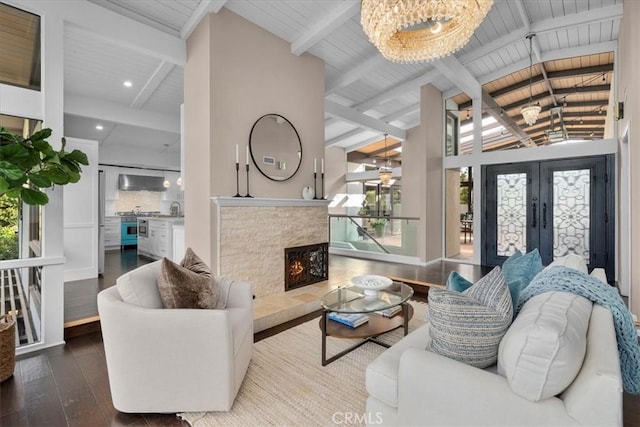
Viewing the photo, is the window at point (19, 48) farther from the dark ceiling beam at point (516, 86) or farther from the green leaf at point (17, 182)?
the dark ceiling beam at point (516, 86)

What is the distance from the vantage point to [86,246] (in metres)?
4.52

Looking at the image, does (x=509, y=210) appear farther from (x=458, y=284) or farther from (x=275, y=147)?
(x=458, y=284)

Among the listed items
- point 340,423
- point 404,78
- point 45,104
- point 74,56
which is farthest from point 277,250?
point 404,78

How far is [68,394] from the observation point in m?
1.99

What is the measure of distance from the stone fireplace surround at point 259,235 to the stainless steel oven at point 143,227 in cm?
401

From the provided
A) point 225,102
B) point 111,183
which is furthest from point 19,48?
point 111,183

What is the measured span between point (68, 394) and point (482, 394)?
8.02ft

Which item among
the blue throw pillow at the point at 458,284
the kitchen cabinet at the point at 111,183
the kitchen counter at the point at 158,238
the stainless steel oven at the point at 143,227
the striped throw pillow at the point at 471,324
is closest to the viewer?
the striped throw pillow at the point at 471,324

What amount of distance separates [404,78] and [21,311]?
20.0 feet

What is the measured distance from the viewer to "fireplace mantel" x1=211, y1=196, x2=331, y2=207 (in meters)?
3.35

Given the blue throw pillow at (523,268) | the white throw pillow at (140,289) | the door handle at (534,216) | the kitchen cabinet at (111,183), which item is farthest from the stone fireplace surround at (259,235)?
the kitchen cabinet at (111,183)

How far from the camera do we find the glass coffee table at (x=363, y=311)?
2.31m

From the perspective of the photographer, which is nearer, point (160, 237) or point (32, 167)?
point (32, 167)

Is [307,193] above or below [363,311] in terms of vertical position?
above
